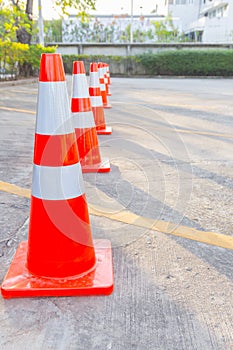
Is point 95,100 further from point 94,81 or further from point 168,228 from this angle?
point 168,228

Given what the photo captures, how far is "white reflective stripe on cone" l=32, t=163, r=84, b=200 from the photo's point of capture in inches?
78.5

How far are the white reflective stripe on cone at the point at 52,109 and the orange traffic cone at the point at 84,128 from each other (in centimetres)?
171

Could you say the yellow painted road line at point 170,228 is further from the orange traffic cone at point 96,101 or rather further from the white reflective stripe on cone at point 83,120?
the orange traffic cone at point 96,101

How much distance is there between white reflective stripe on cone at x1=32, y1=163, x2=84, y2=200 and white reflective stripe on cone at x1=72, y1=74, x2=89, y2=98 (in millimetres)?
1799

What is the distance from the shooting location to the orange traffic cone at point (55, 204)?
1975mm

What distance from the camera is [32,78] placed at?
1560cm

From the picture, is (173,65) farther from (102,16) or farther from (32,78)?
(102,16)

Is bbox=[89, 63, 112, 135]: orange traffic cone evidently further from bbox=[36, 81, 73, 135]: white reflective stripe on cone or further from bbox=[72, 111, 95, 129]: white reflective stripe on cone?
bbox=[36, 81, 73, 135]: white reflective stripe on cone

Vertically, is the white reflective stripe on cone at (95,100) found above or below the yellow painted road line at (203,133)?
above

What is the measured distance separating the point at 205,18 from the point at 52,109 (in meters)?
42.0

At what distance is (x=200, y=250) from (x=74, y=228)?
2.67ft

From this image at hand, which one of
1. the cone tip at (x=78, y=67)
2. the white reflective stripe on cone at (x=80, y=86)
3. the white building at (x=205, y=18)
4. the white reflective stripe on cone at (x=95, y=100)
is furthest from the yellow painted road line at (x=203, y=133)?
the white building at (x=205, y=18)

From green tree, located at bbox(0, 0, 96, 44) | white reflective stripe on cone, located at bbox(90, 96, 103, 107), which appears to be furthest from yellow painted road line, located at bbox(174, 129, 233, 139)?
green tree, located at bbox(0, 0, 96, 44)

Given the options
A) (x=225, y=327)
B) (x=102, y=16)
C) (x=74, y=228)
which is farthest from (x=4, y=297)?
(x=102, y=16)
